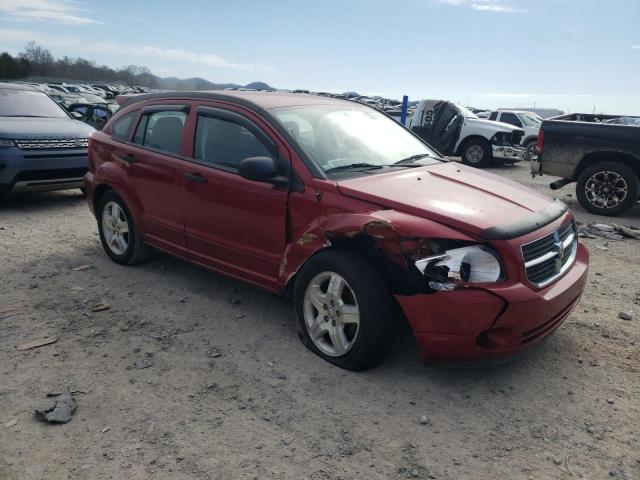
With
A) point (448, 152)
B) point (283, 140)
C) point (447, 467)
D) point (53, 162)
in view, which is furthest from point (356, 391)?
point (448, 152)

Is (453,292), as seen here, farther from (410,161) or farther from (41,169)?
(41,169)

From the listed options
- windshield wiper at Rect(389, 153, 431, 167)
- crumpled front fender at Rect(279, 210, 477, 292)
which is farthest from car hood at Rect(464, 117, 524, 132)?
crumpled front fender at Rect(279, 210, 477, 292)

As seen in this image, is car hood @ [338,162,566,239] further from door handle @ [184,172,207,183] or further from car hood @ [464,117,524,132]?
car hood @ [464,117,524,132]

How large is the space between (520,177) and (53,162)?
10.6 metres

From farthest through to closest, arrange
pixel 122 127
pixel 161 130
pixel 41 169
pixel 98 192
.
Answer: pixel 41 169 < pixel 98 192 < pixel 122 127 < pixel 161 130

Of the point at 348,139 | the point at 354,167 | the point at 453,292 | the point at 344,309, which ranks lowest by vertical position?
the point at 344,309

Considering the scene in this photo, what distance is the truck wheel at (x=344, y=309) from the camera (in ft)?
10.2

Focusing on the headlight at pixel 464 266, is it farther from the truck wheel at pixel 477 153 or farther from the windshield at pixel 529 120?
the windshield at pixel 529 120

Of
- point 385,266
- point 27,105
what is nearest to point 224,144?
point 385,266

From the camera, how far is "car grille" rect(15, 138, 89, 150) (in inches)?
283

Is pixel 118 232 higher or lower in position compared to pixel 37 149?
lower

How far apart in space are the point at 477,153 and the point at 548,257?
1219cm

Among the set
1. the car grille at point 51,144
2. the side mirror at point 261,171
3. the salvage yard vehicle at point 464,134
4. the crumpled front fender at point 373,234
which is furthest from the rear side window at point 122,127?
the salvage yard vehicle at point 464,134

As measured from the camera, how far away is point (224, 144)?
4.09m
